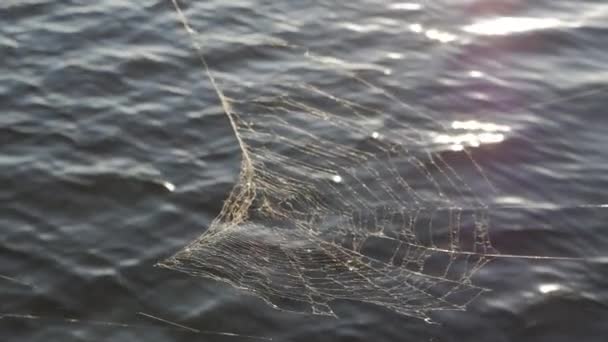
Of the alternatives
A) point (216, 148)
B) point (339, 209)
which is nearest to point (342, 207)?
point (339, 209)

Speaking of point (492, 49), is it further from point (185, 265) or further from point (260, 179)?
point (185, 265)

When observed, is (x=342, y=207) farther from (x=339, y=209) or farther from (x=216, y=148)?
(x=216, y=148)

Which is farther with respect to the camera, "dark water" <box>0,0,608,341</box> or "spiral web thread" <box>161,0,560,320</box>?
"spiral web thread" <box>161,0,560,320</box>

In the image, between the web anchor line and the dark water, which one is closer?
the dark water

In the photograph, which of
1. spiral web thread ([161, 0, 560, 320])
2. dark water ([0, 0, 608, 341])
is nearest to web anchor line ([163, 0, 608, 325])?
spiral web thread ([161, 0, 560, 320])

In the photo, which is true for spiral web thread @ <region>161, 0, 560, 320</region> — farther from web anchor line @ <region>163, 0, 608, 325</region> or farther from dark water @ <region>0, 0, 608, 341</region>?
dark water @ <region>0, 0, 608, 341</region>

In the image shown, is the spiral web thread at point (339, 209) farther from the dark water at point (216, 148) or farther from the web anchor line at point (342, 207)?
the dark water at point (216, 148)
